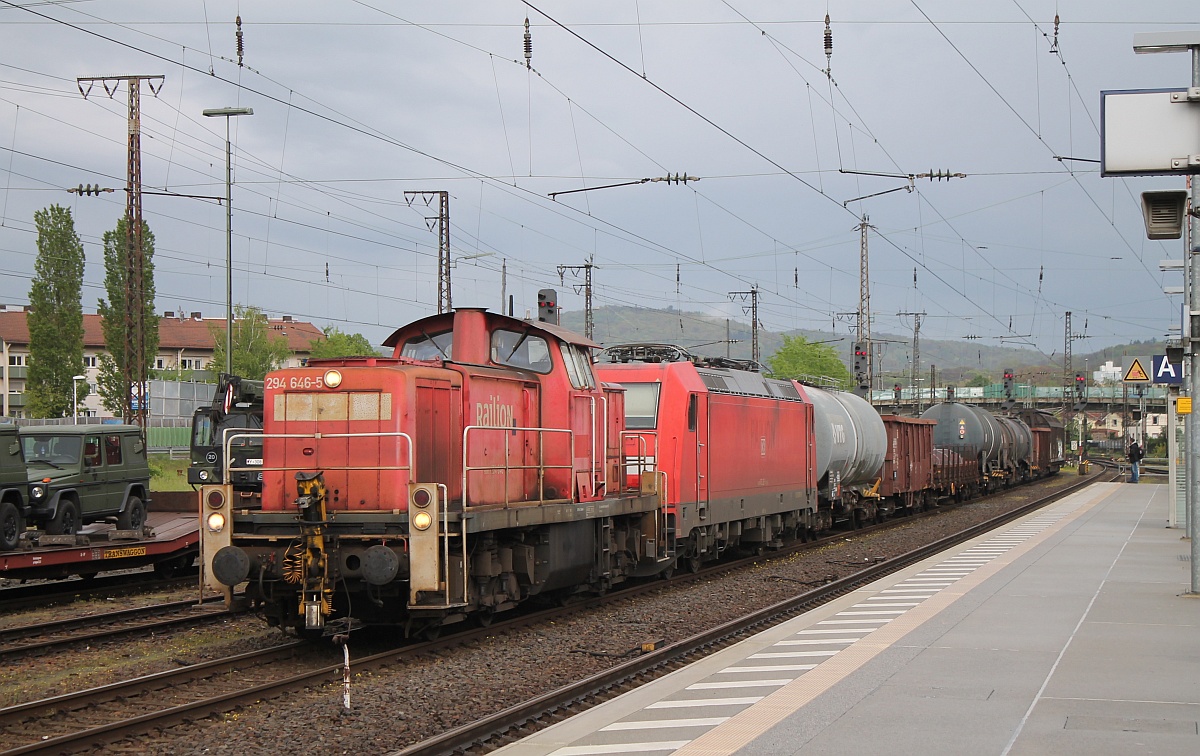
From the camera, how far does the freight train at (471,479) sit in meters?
10.2

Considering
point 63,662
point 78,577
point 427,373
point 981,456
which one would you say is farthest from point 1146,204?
point 981,456

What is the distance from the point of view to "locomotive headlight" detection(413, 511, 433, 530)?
392 inches

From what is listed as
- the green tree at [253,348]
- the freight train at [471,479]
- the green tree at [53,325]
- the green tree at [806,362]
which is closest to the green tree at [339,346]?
the green tree at [253,348]

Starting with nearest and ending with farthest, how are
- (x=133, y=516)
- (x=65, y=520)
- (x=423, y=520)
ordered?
(x=423, y=520)
(x=65, y=520)
(x=133, y=516)

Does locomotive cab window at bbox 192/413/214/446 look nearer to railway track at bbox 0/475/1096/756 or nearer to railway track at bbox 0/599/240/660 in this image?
railway track at bbox 0/599/240/660

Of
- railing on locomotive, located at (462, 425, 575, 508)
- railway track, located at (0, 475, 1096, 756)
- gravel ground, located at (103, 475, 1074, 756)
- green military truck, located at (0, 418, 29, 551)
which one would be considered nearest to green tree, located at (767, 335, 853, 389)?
gravel ground, located at (103, 475, 1074, 756)

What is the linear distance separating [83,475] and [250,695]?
12022 millimetres

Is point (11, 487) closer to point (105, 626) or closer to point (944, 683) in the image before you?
point (105, 626)

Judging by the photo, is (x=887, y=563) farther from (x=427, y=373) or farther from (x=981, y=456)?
(x=981, y=456)

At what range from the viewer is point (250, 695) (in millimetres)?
9008

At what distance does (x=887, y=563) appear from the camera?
19.4m

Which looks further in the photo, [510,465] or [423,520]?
[510,465]

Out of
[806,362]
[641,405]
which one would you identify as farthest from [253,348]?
[641,405]

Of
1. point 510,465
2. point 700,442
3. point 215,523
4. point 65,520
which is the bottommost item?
point 65,520
